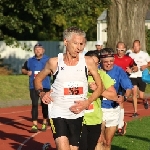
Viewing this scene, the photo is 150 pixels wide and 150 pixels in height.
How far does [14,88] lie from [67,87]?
1827 centimetres

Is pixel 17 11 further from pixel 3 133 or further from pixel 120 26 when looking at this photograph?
pixel 3 133

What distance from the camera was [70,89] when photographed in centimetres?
814

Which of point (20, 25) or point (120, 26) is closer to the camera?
point (120, 26)

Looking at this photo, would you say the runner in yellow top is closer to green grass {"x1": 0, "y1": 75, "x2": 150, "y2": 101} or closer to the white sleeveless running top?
the white sleeveless running top

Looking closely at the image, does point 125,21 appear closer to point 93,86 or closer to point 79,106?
point 93,86

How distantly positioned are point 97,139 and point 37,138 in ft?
16.7

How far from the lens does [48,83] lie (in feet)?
50.2

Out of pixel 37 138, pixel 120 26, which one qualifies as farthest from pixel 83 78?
pixel 120 26

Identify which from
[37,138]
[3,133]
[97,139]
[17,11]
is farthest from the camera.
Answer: [17,11]

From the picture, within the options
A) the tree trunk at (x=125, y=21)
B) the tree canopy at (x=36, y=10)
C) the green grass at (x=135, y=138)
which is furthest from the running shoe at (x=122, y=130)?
Answer: the tree canopy at (x=36, y=10)

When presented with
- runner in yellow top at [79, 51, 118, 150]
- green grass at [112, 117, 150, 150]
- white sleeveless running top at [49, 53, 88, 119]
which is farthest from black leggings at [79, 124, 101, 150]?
green grass at [112, 117, 150, 150]

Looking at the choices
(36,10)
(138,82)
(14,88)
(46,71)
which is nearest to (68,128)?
(46,71)

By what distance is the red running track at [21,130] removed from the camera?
1310 centimetres

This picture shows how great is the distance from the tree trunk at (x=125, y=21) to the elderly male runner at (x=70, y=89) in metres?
20.7
